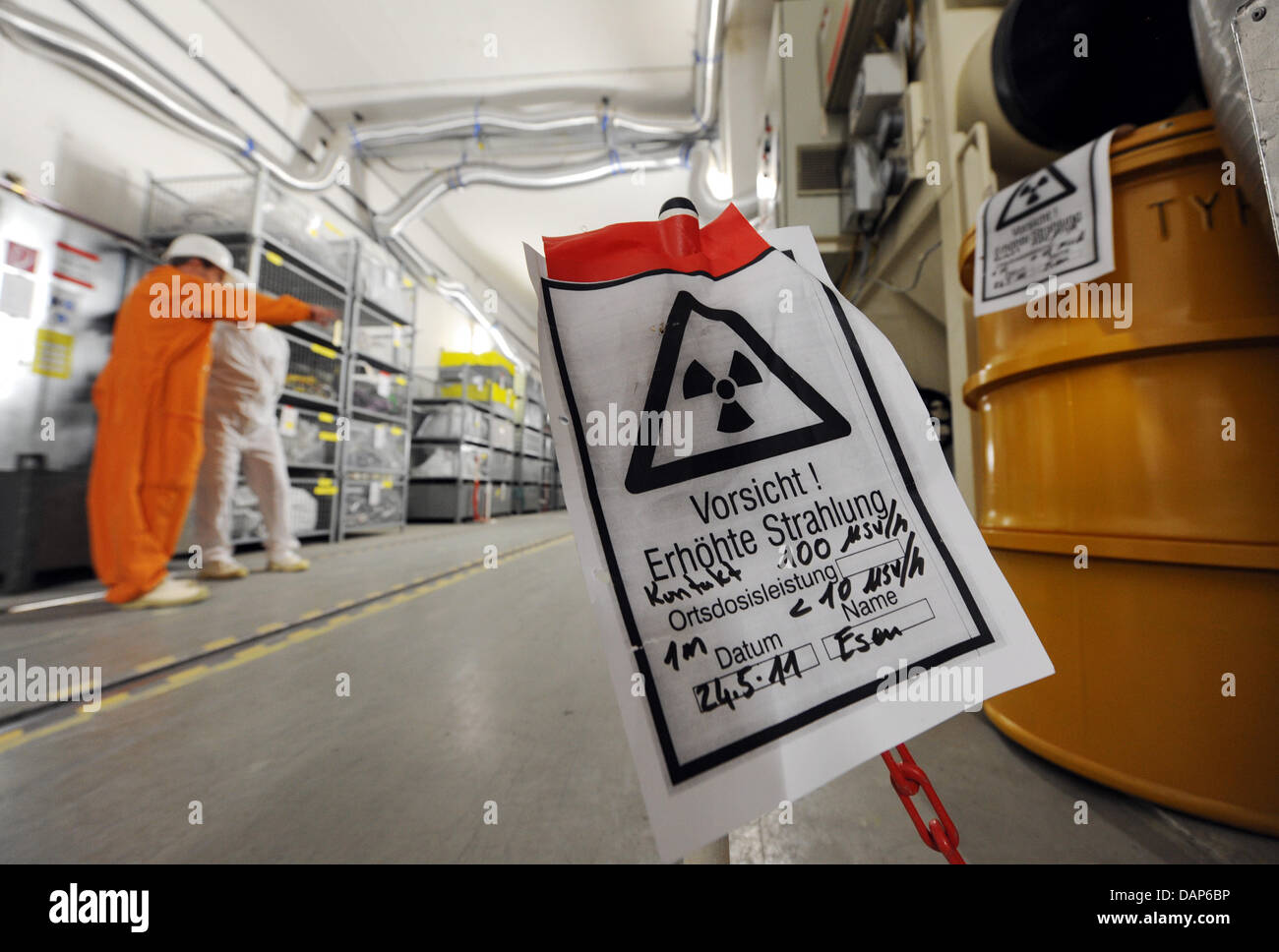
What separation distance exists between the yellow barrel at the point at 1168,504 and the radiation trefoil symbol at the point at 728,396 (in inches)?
25.6

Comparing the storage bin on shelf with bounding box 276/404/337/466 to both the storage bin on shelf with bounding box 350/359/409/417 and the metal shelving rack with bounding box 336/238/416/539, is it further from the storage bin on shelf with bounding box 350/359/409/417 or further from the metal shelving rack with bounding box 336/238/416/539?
the storage bin on shelf with bounding box 350/359/409/417

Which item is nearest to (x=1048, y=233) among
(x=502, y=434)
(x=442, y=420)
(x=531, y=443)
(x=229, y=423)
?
(x=229, y=423)

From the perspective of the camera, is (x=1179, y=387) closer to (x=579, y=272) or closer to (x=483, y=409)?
(x=579, y=272)

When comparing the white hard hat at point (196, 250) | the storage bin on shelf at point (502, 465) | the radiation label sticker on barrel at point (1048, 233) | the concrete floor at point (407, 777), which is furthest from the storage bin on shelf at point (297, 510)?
the storage bin on shelf at point (502, 465)

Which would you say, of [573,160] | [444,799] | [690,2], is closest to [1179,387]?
[444,799]

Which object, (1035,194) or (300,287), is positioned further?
(300,287)

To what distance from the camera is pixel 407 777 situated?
2.50 ft

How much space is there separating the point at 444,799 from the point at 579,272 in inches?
29.1

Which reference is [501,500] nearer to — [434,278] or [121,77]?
[434,278]

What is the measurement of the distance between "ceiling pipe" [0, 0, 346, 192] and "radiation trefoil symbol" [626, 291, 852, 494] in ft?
14.2

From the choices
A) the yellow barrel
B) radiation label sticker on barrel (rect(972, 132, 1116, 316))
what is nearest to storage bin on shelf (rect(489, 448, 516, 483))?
radiation label sticker on barrel (rect(972, 132, 1116, 316))

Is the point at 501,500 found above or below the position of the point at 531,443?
below

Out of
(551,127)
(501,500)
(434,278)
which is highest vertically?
(551,127)

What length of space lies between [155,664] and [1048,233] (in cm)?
212
